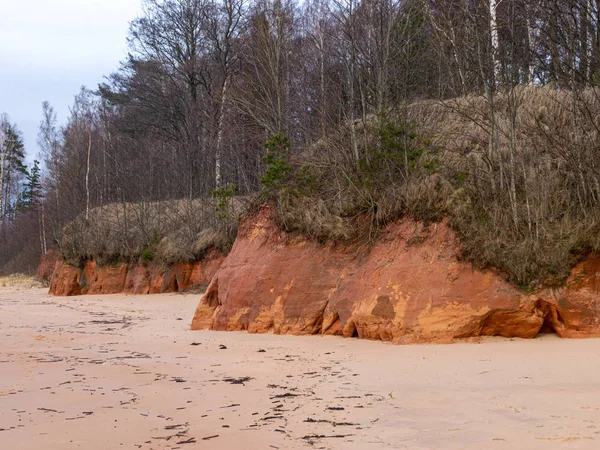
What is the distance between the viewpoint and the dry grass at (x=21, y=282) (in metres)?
34.1

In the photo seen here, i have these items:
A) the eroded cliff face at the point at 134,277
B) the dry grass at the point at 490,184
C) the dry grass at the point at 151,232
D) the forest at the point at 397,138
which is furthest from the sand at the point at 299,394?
the dry grass at the point at 151,232

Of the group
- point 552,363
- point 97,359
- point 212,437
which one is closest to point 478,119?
point 552,363

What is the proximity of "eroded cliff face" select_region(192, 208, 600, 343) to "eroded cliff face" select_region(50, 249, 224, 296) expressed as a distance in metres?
9.62

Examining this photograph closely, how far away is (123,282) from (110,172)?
Result: 10409mm

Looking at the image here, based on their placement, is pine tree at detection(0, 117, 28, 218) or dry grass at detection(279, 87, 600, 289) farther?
pine tree at detection(0, 117, 28, 218)

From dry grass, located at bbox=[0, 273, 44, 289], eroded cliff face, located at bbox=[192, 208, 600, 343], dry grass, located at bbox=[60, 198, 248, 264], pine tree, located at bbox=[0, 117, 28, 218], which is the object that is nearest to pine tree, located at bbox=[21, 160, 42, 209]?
pine tree, located at bbox=[0, 117, 28, 218]

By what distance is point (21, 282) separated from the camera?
1439 inches

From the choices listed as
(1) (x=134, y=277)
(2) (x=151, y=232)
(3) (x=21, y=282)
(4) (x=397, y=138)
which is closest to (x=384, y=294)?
(4) (x=397, y=138)

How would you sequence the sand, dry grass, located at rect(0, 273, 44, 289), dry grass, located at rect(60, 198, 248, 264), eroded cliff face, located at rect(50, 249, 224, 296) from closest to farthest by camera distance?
the sand, eroded cliff face, located at rect(50, 249, 224, 296), dry grass, located at rect(60, 198, 248, 264), dry grass, located at rect(0, 273, 44, 289)

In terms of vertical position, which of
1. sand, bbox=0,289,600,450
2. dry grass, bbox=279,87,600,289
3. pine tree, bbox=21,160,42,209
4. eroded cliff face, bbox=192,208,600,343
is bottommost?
sand, bbox=0,289,600,450

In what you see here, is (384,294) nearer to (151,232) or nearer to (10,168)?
(151,232)

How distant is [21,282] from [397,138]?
31160 millimetres

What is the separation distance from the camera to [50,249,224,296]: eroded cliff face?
22.8 meters

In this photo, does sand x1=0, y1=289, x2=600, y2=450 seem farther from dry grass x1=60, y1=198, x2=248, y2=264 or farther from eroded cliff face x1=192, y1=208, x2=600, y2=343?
dry grass x1=60, y1=198, x2=248, y2=264
